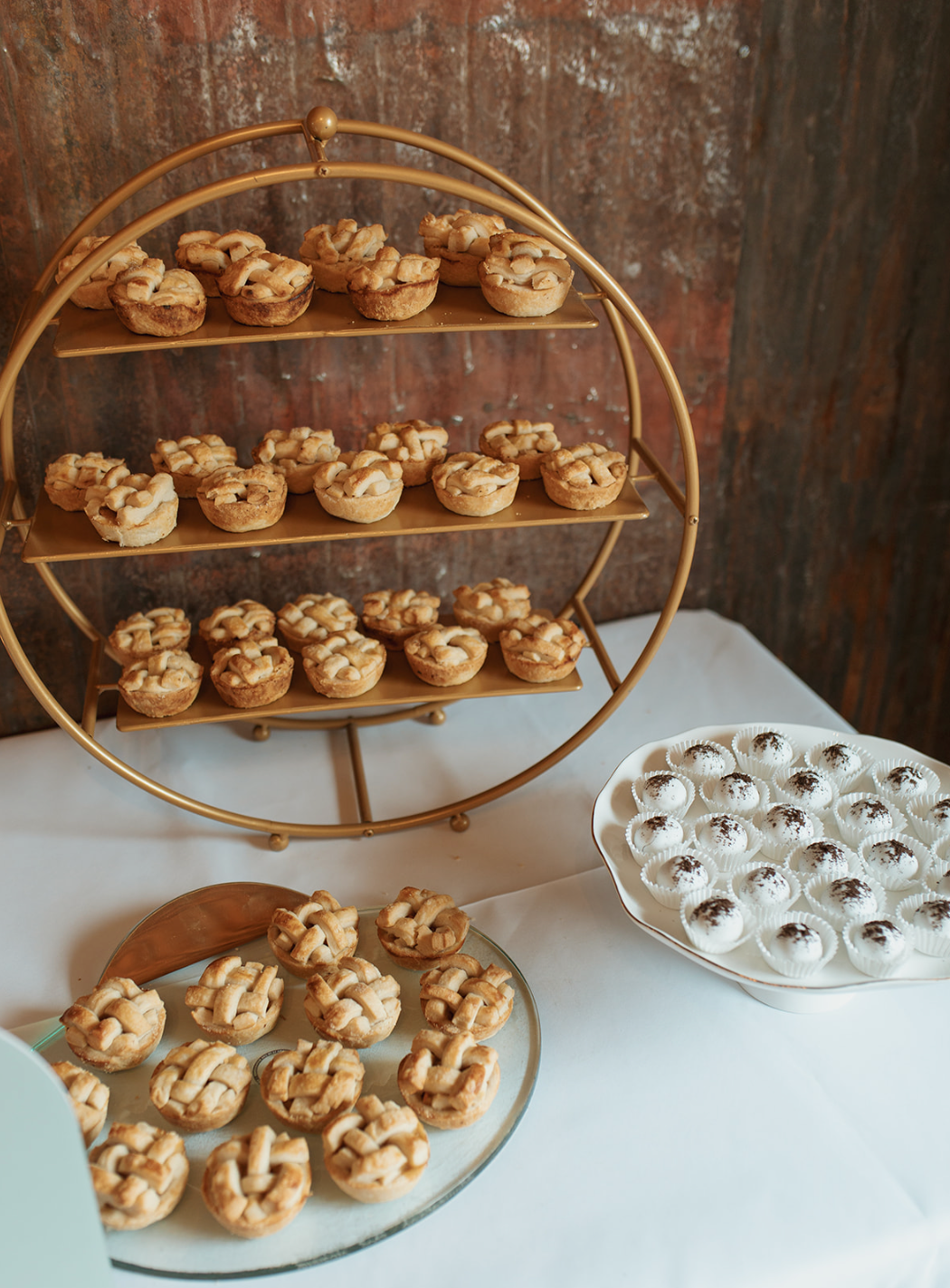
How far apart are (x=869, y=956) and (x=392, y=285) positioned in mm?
1002

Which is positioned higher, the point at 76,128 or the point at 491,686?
the point at 76,128

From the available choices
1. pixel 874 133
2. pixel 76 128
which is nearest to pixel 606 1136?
pixel 76 128

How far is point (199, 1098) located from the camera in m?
1.12

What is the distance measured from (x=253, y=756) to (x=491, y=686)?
0.50 m

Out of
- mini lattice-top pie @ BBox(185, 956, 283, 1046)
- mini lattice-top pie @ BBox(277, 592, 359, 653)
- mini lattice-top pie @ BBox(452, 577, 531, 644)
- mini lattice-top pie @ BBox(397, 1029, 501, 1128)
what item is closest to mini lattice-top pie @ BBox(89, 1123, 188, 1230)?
mini lattice-top pie @ BBox(185, 956, 283, 1046)

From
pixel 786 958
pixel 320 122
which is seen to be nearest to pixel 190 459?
pixel 320 122

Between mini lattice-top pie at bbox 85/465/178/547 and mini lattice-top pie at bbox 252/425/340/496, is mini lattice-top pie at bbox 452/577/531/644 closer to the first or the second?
mini lattice-top pie at bbox 252/425/340/496

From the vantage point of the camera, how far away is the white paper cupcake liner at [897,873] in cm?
127

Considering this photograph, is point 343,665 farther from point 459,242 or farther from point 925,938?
point 925,938

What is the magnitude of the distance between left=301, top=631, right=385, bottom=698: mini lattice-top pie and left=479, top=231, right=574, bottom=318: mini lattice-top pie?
1.83 feet

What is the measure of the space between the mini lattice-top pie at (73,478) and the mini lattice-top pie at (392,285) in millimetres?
437

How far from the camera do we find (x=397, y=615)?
68.6 inches

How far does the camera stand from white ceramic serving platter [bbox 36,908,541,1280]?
1.02 meters

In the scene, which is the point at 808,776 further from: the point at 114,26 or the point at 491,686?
the point at 114,26
